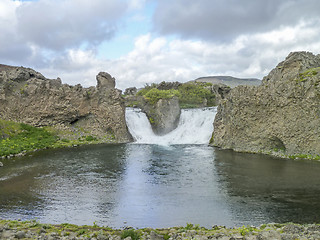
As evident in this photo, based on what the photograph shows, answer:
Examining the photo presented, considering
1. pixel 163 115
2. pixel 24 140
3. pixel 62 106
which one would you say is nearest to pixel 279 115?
pixel 163 115

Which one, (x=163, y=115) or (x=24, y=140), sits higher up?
(x=163, y=115)

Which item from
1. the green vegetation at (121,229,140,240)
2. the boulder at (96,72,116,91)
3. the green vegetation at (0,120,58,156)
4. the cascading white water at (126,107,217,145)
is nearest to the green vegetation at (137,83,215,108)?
the boulder at (96,72,116,91)

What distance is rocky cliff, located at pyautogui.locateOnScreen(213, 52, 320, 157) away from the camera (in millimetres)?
38062

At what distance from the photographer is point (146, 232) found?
15.0m

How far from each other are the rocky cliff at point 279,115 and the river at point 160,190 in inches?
166

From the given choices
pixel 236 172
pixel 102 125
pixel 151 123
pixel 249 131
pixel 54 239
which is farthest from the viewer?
pixel 151 123

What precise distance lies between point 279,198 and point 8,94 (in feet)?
179

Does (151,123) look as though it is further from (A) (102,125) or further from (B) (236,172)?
(B) (236,172)

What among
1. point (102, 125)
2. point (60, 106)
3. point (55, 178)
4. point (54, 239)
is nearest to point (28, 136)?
point (60, 106)

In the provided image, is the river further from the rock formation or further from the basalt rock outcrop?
the rock formation

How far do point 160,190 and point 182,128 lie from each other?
39.5m

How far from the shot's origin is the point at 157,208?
20.3 m

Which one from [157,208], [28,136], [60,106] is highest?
[60,106]

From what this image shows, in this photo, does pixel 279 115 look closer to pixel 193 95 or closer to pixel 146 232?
pixel 146 232
